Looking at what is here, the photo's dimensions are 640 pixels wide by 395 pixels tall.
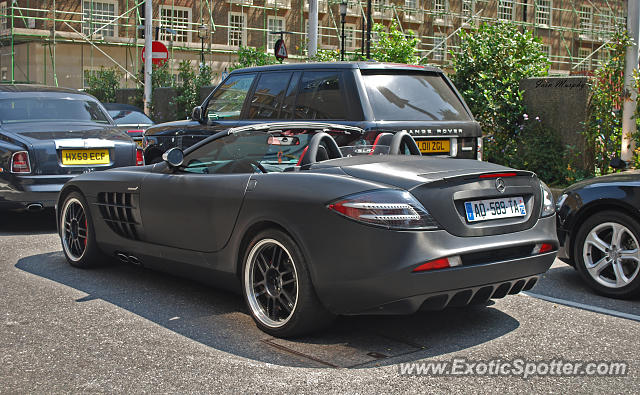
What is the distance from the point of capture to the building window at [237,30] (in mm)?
45812

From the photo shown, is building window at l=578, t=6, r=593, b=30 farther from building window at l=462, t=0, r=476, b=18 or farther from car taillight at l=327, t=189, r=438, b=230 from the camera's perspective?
car taillight at l=327, t=189, r=438, b=230

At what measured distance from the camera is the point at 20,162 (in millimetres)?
9180

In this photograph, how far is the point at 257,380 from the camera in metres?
4.12

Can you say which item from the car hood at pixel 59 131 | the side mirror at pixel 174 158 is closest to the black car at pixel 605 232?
the side mirror at pixel 174 158

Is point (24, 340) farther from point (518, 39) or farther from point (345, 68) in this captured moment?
point (518, 39)

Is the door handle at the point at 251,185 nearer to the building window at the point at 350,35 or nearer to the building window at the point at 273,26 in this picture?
the building window at the point at 273,26

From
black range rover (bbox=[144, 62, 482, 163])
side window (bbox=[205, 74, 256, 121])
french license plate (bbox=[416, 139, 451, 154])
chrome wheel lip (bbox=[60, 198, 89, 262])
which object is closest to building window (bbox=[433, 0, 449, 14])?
side window (bbox=[205, 74, 256, 121])

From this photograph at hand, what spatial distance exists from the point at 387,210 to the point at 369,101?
143 inches

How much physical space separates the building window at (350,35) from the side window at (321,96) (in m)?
41.5

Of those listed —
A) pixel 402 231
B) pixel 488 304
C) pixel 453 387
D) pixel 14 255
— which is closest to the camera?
pixel 453 387

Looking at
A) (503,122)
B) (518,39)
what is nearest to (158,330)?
(503,122)

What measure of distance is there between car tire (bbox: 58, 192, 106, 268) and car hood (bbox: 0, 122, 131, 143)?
Result: 246 cm

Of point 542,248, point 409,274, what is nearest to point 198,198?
point 409,274

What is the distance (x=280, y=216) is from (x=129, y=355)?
1.19m
